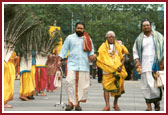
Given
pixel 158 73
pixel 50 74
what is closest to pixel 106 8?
pixel 50 74

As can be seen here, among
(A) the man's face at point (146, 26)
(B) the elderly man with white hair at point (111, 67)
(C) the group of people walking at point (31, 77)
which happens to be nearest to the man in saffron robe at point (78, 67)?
(B) the elderly man with white hair at point (111, 67)

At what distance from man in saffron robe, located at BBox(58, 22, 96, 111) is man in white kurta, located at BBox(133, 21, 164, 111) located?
1.12 metres

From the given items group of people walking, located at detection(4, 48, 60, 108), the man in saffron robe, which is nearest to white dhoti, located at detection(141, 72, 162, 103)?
the man in saffron robe

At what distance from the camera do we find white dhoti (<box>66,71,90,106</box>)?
383 inches

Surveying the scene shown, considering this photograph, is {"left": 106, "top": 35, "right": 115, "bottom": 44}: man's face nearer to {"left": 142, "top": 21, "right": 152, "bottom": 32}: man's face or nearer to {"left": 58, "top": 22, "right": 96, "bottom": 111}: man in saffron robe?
{"left": 58, "top": 22, "right": 96, "bottom": 111}: man in saffron robe

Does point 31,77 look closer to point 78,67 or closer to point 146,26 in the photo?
point 78,67

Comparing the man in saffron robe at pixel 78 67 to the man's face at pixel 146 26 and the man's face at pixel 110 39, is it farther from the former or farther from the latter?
the man's face at pixel 146 26

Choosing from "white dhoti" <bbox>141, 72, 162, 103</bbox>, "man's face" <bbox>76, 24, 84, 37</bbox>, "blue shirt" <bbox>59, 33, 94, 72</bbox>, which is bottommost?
"white dhoti" <bbox>141, 72, 162, 103</bbox>

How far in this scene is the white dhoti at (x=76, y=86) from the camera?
31.9 ft

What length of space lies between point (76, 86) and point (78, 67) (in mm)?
443

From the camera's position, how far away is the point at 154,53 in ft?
31.6

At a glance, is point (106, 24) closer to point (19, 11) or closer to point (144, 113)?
point (19, 11)

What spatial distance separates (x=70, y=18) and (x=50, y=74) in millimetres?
37198

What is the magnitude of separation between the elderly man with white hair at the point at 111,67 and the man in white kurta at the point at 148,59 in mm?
482
